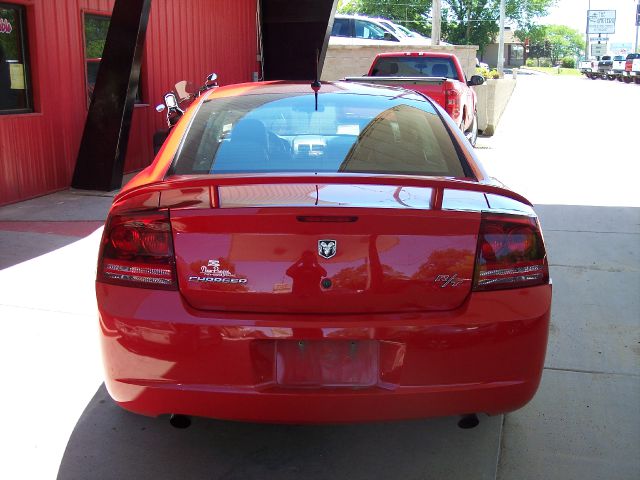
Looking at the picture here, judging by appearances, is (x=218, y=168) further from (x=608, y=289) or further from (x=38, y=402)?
(x=608, y=289)

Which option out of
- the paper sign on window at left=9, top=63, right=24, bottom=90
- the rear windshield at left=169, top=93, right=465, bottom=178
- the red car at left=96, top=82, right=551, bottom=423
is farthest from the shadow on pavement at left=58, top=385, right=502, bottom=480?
the paper sign on window at left=9, top=63, right=24, bottom=90

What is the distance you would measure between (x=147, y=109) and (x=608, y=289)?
320 inches

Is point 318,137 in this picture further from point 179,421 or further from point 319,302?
point 179,421

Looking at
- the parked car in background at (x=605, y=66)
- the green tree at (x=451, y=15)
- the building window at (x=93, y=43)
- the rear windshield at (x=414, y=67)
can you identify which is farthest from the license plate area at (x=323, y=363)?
the green tree at (x=451, y=15)

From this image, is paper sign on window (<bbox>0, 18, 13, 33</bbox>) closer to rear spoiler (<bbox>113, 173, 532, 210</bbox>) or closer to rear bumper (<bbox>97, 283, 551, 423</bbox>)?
rear spoiler (<bbox>113, 173, 532, 210</bbox>)

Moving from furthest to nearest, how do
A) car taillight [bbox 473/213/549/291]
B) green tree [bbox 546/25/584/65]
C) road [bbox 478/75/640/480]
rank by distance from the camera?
green tree [bbox 546/25/584/65] < road [bbox 478/75/640/480] < car taillight [bbox 473/213/549/291]

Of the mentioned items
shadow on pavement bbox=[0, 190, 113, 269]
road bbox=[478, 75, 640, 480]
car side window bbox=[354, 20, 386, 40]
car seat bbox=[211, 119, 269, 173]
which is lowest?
road bbox=[478, 75, 640, 480]

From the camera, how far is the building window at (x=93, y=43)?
1050cm

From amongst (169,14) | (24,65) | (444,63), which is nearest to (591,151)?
(444,63)

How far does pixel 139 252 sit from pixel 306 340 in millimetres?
756

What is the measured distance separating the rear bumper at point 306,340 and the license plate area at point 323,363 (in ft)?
0.07

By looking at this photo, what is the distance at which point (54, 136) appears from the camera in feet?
31.8

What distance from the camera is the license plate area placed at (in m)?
2.95

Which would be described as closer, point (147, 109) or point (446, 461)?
point (446, 461)
